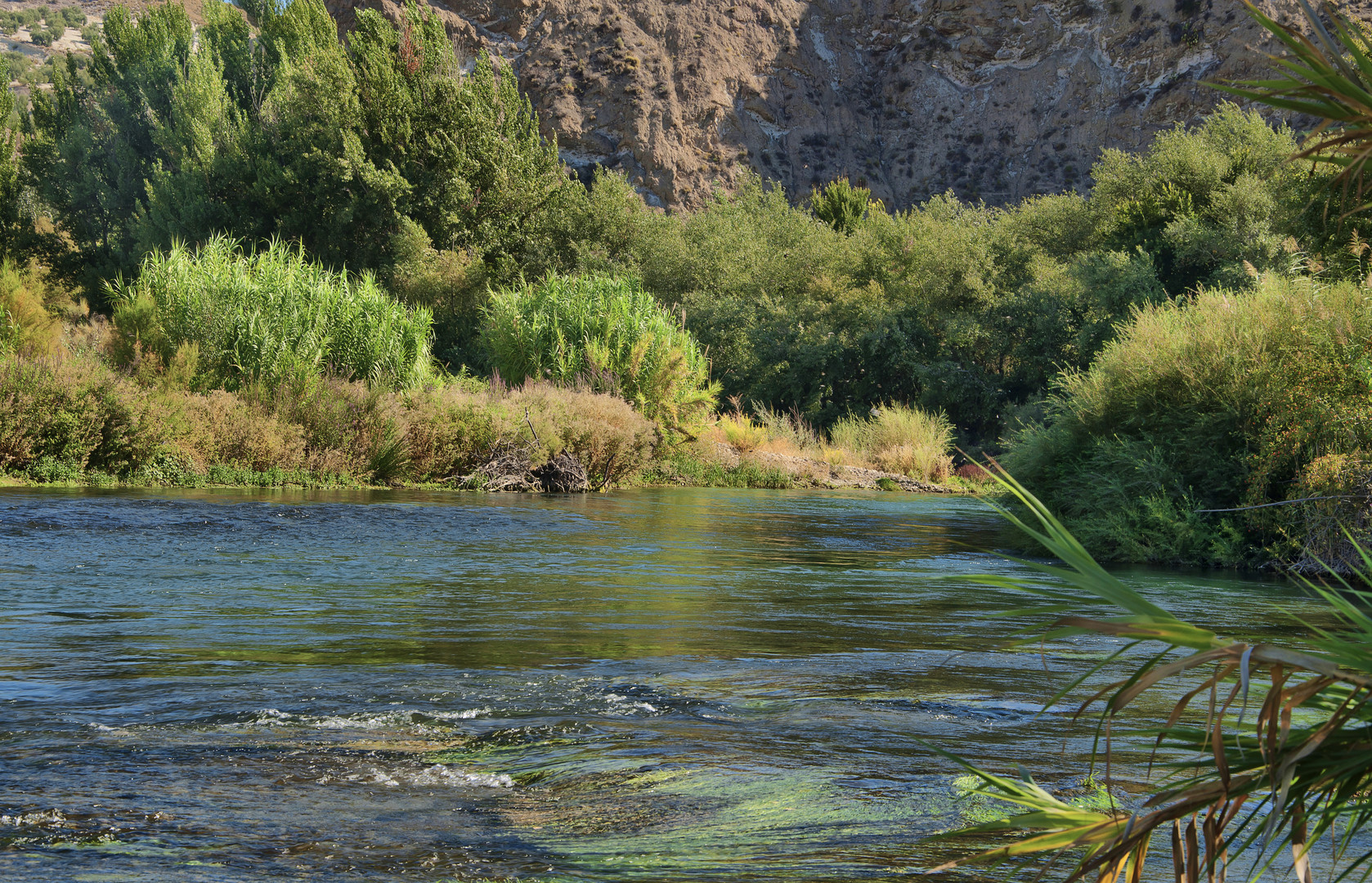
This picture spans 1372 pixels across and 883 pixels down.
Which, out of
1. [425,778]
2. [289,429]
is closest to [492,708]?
[425,778]

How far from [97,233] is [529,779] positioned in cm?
4609

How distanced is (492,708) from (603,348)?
730 inches

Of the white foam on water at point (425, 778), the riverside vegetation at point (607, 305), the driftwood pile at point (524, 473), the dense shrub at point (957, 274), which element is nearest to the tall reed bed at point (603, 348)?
the riverside vegetation at point (607, 305)

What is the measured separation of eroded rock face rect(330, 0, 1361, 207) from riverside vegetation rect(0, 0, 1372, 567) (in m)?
15.8

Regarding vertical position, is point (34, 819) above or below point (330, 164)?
below

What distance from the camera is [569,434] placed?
2070 cm

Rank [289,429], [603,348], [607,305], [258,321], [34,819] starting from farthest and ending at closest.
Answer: [607,305] < [603,348] < [258,321] < [289,429] < [34,819]

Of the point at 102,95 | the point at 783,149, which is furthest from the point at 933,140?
the point at 102,95

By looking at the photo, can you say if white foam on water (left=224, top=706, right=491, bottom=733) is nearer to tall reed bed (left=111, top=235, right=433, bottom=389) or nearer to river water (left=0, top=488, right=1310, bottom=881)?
river water (left=0, top=488, right=1310, bottom=881)

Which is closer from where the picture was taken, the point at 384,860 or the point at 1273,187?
the point at 384,860

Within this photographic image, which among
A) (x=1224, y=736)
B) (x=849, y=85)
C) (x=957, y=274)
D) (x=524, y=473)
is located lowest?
(x=524, y=473)

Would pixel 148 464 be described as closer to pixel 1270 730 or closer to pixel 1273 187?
pixel 1270 730

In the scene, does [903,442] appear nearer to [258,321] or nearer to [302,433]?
[302,433]

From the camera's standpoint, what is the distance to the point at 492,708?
534 cm
